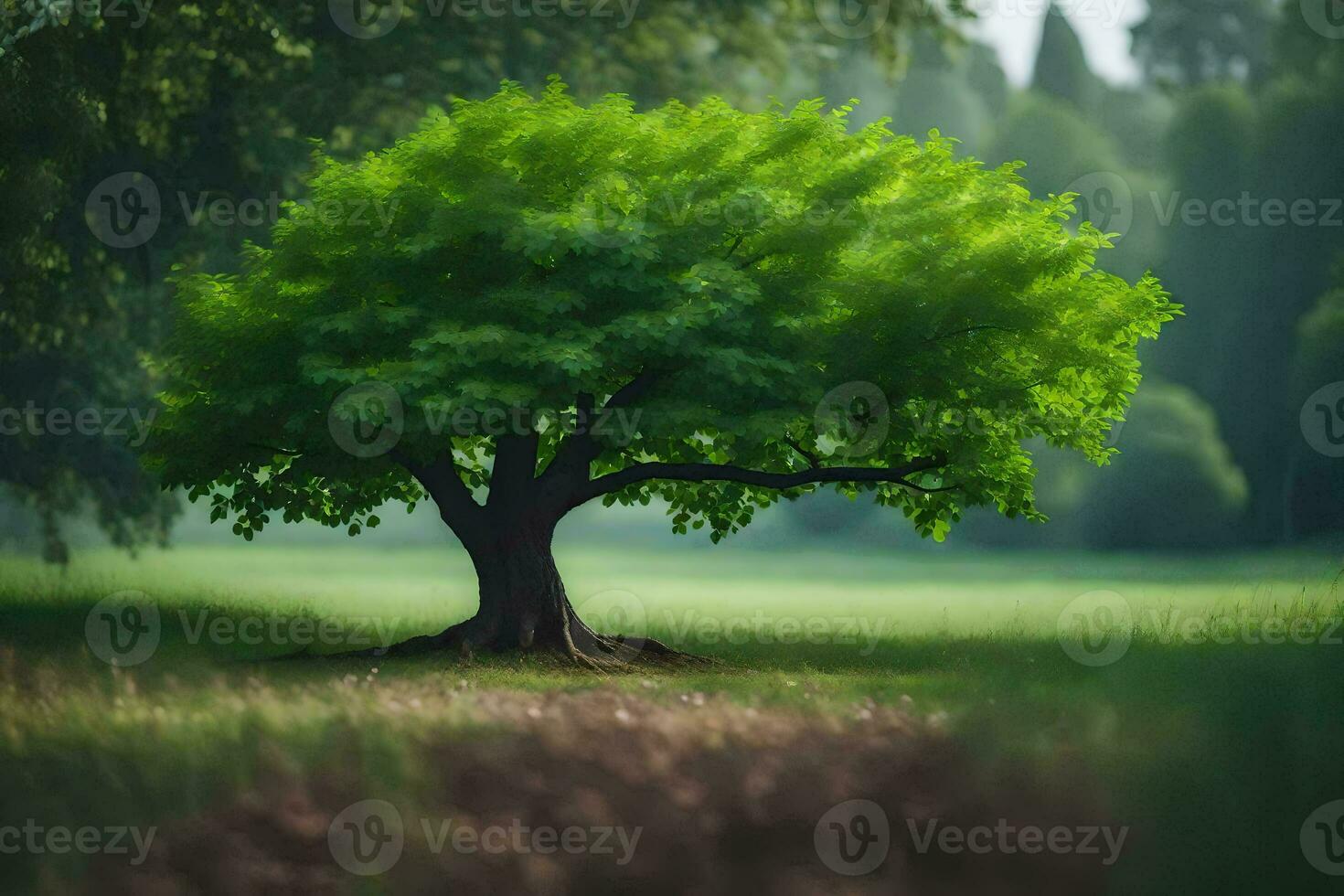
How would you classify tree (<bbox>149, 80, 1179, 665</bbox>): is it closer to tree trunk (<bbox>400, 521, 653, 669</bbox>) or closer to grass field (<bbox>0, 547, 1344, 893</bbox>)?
tree trunk (<bbox>400, 521, 653, 669</bbox>)

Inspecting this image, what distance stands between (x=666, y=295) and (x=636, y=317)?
673 mm

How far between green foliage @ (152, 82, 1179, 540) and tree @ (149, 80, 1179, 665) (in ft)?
0.14

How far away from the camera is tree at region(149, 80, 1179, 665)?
1811cm

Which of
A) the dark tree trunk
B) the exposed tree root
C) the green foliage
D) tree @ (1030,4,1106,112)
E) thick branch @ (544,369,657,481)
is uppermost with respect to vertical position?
tree @ (1030,4,1106,112)

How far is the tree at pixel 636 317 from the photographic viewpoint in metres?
18.1

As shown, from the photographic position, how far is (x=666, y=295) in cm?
1825

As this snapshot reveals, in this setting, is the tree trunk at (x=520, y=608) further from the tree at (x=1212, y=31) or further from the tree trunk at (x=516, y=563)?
the tree at (x=1212, y=31)

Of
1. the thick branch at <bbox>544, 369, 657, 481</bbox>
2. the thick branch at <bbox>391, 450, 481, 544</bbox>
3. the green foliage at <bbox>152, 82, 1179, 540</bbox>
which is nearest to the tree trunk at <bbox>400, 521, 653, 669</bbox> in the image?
the thick branch at <bbox>391, 450, 481, 544</bbox>

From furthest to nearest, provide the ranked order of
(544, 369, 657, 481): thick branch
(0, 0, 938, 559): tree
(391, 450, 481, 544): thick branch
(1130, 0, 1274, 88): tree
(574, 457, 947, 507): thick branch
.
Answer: (1130, 0, 1274, 88): tree → (0, 0, 938, 559): tree → (391, 450, 481, 544): thick branch → (574, 457, 947, 507): thick branch → (544, 369, 657, 481): thick branch

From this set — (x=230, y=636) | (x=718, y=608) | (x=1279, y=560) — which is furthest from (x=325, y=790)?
(x=1279, y=560)

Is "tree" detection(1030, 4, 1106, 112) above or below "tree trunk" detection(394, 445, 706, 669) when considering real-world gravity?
above

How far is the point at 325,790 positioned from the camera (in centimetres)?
962

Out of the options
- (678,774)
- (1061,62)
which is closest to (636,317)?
(678,774)

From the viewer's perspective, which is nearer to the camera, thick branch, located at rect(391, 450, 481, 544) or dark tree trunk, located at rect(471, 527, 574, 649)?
dark tree trunk, located at rect(471, 527, 574, 649)
